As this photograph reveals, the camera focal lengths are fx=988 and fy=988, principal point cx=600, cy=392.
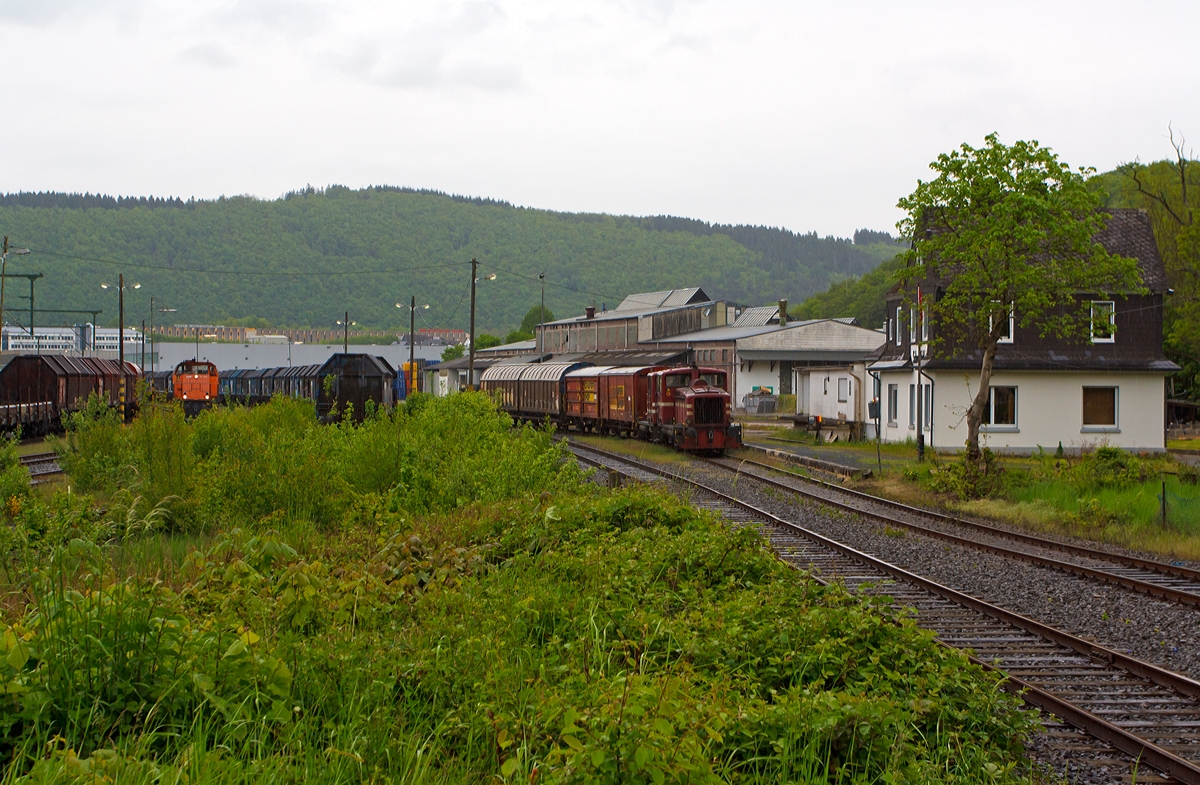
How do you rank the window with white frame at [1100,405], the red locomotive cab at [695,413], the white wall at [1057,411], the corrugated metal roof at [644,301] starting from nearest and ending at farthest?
the red locomotive cab at [695,413] → the white wall at [1057,411] → the window with white frame at [1100,405] → the corrugated metal roof at [644,301]

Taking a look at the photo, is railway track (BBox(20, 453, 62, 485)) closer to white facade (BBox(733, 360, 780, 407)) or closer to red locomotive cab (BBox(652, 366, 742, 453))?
red locomotive cab (BBox(652, 366, 742, 453))

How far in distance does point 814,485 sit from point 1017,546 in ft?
26.9

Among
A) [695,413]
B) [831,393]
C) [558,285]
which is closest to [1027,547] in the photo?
[695,413]

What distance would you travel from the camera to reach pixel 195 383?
165 feet

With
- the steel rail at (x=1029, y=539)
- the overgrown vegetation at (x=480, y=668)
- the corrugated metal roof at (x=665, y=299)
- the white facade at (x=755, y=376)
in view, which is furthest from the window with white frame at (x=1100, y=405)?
the corrugated metal roof at (x=665, y=299)

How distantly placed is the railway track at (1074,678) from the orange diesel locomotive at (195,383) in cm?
4291

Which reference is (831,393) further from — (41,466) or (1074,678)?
(1074,678)

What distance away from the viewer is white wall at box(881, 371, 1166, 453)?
32344 mm

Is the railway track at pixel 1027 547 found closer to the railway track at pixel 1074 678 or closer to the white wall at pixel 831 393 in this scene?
the railway track at pixel 1074 678

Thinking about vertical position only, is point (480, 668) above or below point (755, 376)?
below

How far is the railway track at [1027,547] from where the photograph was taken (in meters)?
12.4

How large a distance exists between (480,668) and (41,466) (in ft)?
76.8

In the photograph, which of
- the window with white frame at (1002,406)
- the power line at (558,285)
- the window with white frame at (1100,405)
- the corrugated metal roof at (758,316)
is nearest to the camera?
the window with white frame at (1002,406)

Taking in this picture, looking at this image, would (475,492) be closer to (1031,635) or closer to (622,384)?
(1031,635)
